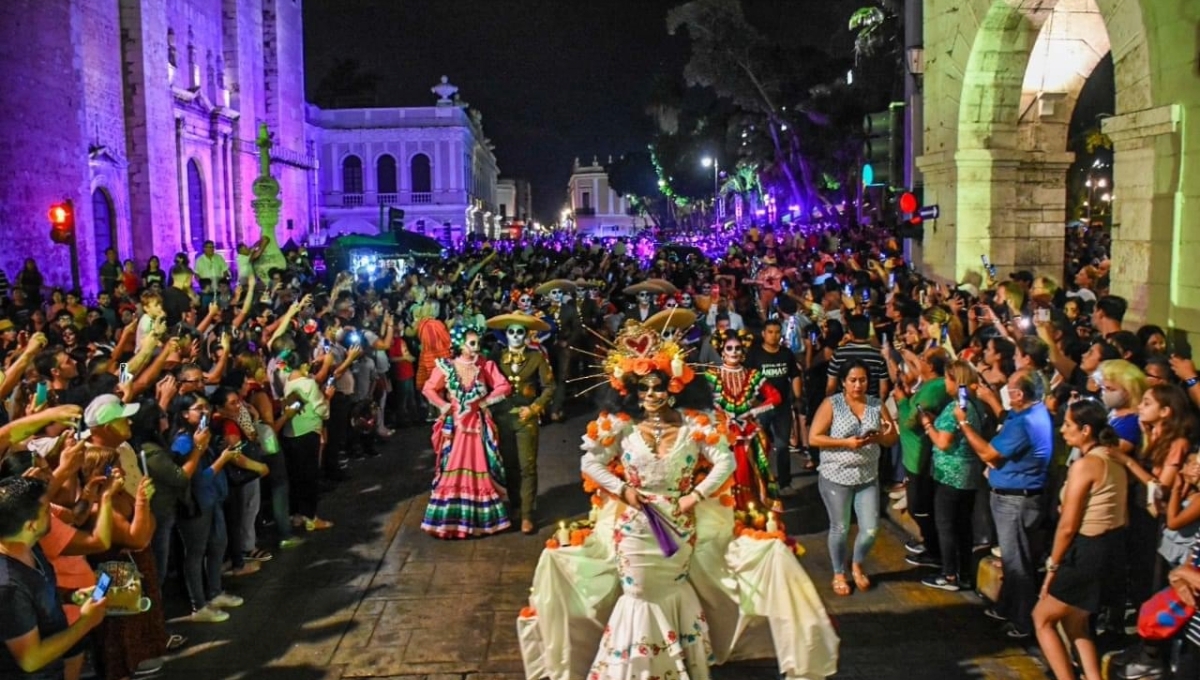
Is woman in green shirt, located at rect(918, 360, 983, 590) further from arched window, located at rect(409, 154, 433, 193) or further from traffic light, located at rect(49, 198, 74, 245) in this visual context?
arched window, located at rect(409, 154, 433, 193)

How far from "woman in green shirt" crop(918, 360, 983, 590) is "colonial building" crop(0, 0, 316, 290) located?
1851 centimetres

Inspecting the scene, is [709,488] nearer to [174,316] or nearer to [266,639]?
[266,639]

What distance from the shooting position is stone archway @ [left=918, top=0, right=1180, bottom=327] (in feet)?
41.2

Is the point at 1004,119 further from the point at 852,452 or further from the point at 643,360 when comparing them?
the point at 643,360

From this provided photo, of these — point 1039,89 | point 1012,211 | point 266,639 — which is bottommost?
point 266,639

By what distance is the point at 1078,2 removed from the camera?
41.1ft

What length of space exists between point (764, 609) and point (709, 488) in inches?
27.7

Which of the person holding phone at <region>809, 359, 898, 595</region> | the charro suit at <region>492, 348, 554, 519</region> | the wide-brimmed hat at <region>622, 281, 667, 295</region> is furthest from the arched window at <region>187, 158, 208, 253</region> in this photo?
the person holding phone at <region>809, 359, 898, 595</region>

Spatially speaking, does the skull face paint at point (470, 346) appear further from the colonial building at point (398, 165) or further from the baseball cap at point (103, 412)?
the colonial building at point (398, 165)

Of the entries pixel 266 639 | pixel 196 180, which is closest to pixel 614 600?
pixel 266 639

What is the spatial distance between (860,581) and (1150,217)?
4852mm

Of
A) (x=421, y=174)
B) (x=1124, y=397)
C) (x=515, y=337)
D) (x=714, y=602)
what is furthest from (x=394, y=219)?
(x=421, y=174)

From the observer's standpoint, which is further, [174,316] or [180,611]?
[174,316]

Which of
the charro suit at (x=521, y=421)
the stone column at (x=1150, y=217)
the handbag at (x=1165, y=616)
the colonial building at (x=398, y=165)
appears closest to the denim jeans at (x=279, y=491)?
the charro suit at (x=521, y=421)
